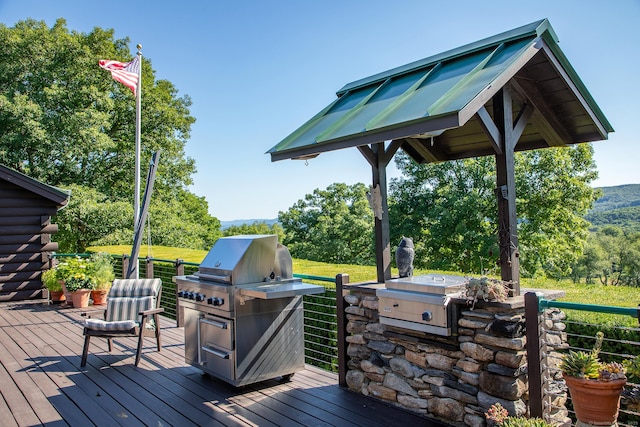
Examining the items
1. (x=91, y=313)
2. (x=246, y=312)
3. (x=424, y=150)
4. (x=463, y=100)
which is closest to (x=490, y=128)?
(x=463, y=100)

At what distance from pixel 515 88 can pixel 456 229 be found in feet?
45.4

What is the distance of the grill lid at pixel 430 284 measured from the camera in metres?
3.22

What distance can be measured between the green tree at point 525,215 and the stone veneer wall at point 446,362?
13.2 m

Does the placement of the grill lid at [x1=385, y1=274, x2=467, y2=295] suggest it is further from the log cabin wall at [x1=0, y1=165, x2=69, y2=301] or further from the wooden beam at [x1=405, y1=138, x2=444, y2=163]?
the log cabin wall at [x1=0, y1=165, x2=69, y2=301]

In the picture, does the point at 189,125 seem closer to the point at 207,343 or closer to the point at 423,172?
the point at 423,172

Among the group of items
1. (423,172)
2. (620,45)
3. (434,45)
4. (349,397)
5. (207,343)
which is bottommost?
(349,397)

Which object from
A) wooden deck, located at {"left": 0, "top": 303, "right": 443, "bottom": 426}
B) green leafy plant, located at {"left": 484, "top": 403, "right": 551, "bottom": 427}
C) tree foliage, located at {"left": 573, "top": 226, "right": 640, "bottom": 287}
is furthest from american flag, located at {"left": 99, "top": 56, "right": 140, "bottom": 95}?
tree foliage, located at {"left": 573, "top": 226, "right": 640, "bottom": 287}

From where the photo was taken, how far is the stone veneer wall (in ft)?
9.58

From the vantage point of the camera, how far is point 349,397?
392cm

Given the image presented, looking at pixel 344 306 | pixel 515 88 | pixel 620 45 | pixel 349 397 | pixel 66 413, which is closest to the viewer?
pixel 515 88

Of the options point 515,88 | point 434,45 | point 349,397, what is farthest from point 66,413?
point 434,45

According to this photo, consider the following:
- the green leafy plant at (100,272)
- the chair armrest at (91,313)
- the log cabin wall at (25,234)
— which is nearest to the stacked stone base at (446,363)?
the chair armrest at (91,313)

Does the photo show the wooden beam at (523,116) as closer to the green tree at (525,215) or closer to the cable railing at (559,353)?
the cable railing at (559,353)

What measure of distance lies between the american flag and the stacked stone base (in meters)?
6.79
